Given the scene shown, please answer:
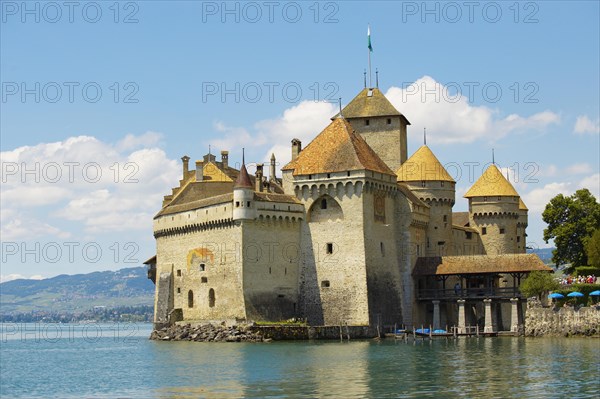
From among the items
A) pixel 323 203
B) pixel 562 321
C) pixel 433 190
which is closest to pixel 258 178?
pixel 323 203

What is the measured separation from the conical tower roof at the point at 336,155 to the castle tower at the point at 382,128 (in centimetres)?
805

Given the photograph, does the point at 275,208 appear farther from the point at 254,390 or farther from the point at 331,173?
the point at 254,390

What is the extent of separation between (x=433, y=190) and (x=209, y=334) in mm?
20387

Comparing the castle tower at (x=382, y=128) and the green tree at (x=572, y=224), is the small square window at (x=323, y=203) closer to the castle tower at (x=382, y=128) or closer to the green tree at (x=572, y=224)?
the castle tower at (x=382, y=128)

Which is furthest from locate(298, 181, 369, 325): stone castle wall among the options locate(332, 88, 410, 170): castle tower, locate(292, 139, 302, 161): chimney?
locate(332, 88, 410, 170): castle tower

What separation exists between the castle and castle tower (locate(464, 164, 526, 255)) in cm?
614

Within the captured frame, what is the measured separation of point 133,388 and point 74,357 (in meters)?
22.6


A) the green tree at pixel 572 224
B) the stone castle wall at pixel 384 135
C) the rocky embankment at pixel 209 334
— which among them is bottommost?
the rocky embankment at pixel 209 334

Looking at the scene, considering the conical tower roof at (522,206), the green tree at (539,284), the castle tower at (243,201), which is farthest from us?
the conical tower roof at (522,206)

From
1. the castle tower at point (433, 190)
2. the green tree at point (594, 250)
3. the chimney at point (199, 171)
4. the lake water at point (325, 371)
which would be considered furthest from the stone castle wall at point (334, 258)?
the green tree at point (594, 250)

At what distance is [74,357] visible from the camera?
61906 millimetres

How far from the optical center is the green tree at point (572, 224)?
242 ft

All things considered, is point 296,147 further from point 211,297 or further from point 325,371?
point 325,371

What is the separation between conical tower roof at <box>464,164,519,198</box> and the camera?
3179 inches
